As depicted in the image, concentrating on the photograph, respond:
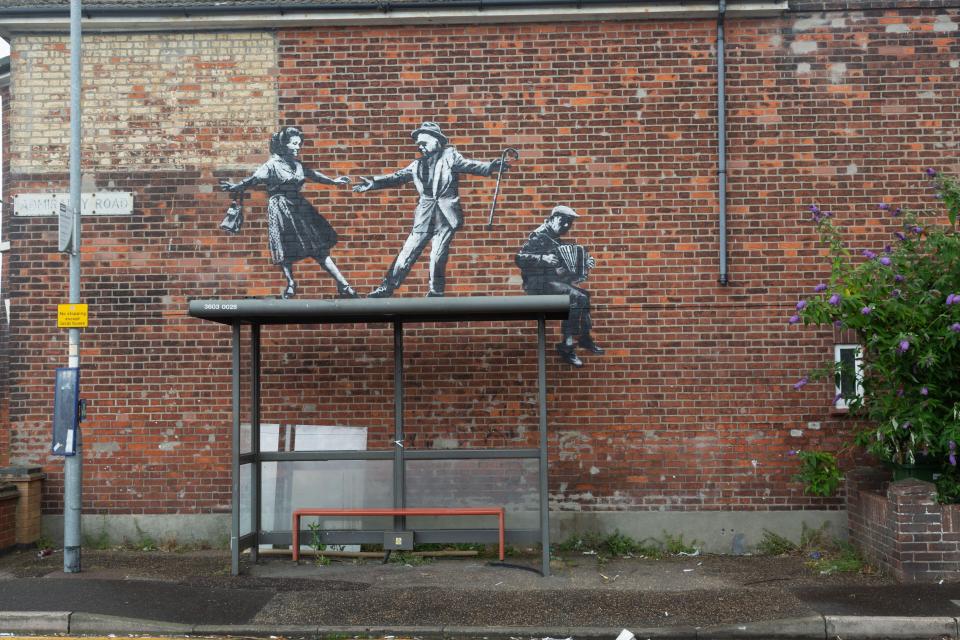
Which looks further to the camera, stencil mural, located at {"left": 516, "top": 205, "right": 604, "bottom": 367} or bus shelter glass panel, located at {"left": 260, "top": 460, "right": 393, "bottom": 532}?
stencil mural, located at {"left": 516, "top": 205, "right": 604, "bottom": 367}

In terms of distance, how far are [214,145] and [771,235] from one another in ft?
20.6

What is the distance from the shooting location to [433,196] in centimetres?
1032

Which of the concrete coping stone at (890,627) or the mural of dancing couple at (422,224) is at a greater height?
the mural of dancing couple at (422,224)

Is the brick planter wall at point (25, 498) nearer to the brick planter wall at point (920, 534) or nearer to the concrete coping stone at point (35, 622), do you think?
the concrete coping stone at point (35, 622)

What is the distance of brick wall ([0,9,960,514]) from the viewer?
10.1 meters

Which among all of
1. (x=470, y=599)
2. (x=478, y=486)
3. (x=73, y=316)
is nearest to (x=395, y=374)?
(x=478, y=486)

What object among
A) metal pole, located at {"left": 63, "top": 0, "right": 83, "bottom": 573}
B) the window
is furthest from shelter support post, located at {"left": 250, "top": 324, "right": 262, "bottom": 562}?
the window

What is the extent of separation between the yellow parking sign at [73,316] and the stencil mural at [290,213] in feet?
6.36

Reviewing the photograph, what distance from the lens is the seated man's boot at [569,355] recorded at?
399 inches

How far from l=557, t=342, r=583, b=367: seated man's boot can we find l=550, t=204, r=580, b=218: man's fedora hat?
1.43m

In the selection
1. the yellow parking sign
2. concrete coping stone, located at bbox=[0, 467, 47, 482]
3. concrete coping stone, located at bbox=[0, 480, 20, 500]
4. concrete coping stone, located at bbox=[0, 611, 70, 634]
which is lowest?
concrete coping stone, located at bbox=[0, 611, 70, 634]

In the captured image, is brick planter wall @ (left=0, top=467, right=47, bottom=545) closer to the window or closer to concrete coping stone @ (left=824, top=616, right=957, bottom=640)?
concrete coping stone @ (left=824, top=616, right=957, bottom=640)

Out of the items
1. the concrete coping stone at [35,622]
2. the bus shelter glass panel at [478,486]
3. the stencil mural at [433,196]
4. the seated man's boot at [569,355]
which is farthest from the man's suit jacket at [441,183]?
the concrete coping stone at [35,622]

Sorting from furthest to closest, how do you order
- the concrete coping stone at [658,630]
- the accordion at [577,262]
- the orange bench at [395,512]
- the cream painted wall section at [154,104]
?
1. the cream painted wall section at [154,104]
2. the accordion at [577,262]
3. the orange bench at [395,512]
4. the concrete coping stone at [658,630]
